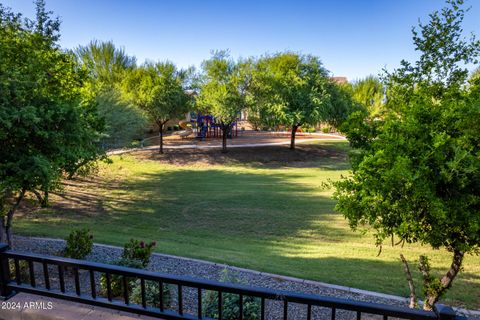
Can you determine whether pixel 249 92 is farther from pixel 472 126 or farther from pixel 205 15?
pixel 472 126

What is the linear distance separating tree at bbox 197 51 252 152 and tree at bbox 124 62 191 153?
5.99ft

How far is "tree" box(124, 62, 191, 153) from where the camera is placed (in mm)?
22797

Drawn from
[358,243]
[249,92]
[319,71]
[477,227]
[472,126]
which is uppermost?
[319,71]

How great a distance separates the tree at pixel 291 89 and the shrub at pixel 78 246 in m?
17.8

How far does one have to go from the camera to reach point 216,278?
215 inches

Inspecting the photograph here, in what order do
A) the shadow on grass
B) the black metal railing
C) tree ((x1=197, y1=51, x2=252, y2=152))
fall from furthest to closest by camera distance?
tree ((x1=197, y1=51, x2=252, y2=152)) → the shadow on grass → the black metal railing

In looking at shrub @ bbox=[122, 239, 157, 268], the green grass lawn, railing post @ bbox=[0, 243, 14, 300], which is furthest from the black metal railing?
the green grass lawn

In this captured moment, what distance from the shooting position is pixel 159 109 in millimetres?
23141

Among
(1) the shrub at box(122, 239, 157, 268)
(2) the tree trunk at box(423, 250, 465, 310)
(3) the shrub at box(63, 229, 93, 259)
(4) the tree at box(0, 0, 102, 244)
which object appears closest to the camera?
(2) the tree trunk at box(423, 250, 465, 310)

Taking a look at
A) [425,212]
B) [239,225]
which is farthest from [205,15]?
[425,212]

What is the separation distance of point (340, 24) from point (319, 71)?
1031cm

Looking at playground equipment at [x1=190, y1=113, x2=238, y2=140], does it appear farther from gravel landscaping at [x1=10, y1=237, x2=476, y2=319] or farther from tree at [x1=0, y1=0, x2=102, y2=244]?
gravel landscaping at [x1=10, y1=237, x2=476, y2=319]

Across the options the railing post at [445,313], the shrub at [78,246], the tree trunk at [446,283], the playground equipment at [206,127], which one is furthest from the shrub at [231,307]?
the playground equipment at [206,127]

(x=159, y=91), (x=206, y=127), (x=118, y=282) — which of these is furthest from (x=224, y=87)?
(x=118, y=282)
